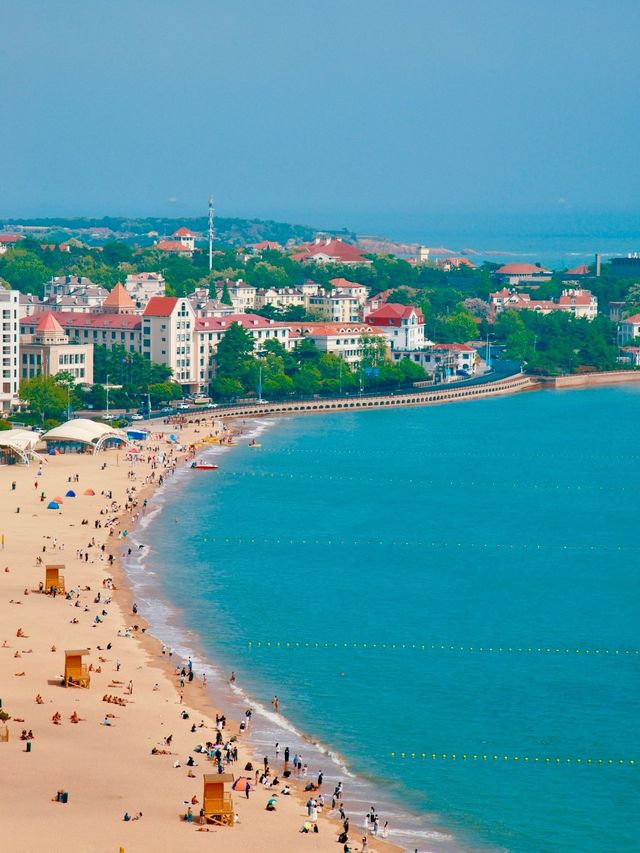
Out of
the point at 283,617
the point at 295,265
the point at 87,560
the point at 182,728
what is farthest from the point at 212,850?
the point at 295,265

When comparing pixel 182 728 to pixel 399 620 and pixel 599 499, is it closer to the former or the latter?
pixel 399 620

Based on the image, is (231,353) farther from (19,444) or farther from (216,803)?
(216,803)

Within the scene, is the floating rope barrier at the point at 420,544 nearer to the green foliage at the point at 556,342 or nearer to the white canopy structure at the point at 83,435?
the white canopy structure at the point at 83,435

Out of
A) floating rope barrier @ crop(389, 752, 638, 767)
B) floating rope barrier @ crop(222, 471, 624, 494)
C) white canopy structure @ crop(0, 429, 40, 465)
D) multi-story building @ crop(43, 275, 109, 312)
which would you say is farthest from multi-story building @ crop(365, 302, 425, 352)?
floating rope barrier @ crop(389, 752, 638, 767)

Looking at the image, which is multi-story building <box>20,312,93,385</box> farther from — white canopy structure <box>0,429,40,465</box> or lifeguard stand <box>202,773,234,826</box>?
lifeguard stand <box>202,773,234,826</box>

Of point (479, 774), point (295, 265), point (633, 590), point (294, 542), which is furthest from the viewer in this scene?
point (295, 265)

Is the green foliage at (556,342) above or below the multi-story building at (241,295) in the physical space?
below

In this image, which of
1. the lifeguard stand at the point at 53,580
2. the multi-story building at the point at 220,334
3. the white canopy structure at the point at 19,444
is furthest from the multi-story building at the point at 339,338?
the lifeguard stand at the point at 53,580

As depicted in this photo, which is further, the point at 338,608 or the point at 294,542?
the point at 294,542
